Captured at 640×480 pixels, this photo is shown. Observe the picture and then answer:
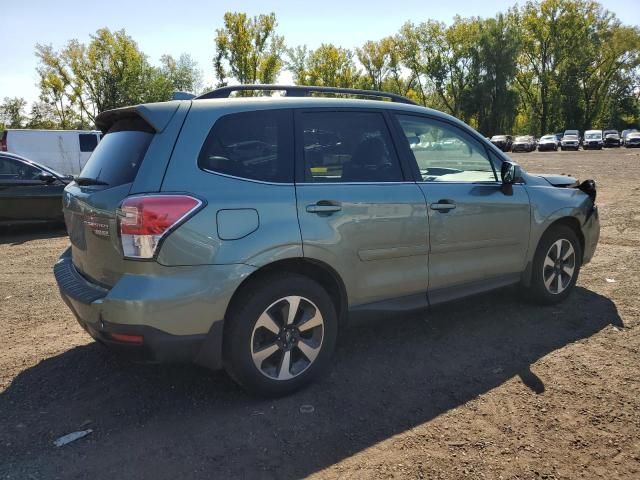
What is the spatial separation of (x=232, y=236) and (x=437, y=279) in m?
1.71

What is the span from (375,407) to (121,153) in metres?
2.17

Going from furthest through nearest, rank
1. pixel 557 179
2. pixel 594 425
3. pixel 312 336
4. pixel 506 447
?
pixel 557 179, pixel 312 336, pixel 594 425, pixel 506 447

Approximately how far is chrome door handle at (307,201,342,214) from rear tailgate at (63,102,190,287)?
0.89 metres

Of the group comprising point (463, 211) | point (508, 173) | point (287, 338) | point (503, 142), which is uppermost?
point (503, 142)

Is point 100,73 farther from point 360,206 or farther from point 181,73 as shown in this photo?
point 360,206

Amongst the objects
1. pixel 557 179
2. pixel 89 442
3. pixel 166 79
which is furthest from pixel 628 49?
pixel 89 442

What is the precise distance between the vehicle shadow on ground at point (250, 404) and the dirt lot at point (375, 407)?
10 mm

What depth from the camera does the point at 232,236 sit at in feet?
9.72

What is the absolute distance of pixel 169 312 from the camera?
9.29 feet

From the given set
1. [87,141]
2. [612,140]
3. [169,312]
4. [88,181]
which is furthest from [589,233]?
[612,140]

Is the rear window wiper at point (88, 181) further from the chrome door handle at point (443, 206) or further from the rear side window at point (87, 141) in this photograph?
the rear side window at point (87, 141)

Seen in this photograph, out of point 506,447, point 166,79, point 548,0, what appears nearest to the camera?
point 506,447

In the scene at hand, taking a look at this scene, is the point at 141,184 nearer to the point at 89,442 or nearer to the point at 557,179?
the point at 89,442

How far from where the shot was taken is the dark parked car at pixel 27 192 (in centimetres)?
930
